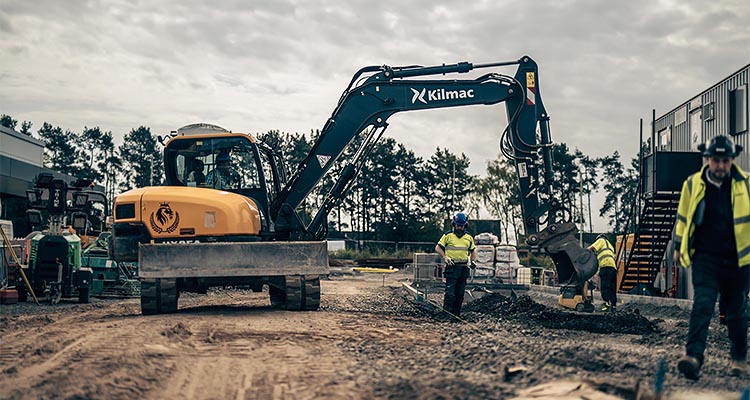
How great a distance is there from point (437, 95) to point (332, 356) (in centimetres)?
804

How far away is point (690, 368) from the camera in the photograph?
21.5ft

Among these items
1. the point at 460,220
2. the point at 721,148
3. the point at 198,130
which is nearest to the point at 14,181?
the point at 198,130

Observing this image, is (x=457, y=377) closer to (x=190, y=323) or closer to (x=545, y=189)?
(x=190, y=323)

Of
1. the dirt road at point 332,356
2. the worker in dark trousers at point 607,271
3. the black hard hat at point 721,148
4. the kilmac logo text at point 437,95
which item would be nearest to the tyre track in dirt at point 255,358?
the dirt road at point 332,356

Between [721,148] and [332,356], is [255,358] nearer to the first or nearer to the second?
[332,356]

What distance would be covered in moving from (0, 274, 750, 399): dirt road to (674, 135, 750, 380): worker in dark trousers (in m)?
0.50

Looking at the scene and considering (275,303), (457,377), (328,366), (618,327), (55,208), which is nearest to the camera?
(457,377)

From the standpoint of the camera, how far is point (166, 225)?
12.7 meters

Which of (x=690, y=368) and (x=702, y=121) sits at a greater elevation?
(x=702, y=121)

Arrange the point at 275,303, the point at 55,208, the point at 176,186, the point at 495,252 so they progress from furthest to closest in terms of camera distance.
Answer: the point at 495,252 < the point at 55,208 < the point at 275,303 < the point at 176,186

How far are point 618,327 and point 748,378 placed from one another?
4859 millimetres

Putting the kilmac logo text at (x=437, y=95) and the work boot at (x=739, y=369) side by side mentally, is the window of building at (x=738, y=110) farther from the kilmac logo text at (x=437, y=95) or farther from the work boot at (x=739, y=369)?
the work boot at (x=739, y=369)

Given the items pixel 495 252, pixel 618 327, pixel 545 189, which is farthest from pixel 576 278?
pixel 495 252

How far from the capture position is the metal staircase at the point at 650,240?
736 inches
